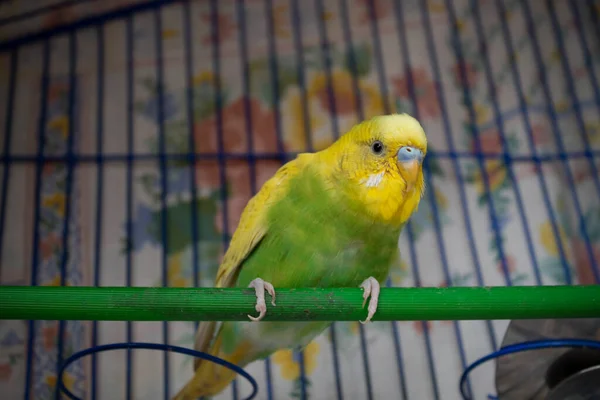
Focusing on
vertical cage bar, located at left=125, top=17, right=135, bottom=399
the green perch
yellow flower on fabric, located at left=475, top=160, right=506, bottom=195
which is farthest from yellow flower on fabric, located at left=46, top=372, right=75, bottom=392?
yellow flower on fabric, located at left=475, top=160, right=506, bottom=195

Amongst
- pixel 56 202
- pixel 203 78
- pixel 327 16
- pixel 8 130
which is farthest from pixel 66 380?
pixel 327 16

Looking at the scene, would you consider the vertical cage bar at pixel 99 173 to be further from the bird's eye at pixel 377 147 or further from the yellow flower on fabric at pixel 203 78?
the bird's eye at pixel 377 147

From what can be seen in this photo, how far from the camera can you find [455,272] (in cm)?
205

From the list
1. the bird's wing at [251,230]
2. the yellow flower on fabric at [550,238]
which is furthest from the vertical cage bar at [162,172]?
the yellow flower on fabric at [550,238]

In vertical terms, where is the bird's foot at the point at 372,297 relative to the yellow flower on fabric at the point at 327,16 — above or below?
below

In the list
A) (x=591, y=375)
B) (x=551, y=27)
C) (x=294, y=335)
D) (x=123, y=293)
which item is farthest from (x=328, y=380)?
(x=551, y=27)

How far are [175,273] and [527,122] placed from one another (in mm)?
1391

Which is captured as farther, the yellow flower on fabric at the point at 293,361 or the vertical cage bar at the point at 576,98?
the vertical cage bar at the point at 576,98

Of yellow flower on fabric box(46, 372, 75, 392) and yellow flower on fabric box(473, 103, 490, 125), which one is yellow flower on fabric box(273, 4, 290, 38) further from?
yellow flower on fabric box(46, 372, 75, 392)

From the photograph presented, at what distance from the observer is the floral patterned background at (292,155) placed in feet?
6.25

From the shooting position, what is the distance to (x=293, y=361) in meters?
1.92

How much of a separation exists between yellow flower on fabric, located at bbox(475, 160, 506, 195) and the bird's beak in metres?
1.08

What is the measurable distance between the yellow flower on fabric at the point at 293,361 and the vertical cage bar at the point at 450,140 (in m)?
0.56

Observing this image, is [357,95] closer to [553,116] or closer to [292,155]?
[292,155]
